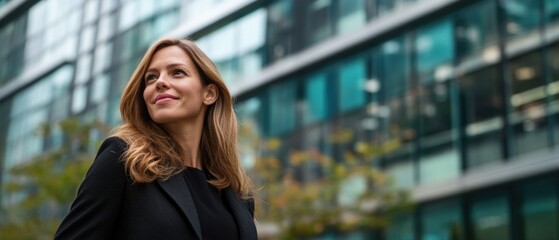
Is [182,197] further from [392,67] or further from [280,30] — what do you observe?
[280,30]

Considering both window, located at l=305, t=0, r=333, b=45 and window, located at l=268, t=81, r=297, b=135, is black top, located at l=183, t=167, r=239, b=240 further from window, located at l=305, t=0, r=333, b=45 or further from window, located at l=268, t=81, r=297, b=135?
window, located at l=268, t=81, r=297, b=135

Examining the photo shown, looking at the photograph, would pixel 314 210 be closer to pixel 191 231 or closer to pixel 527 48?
pixel 527 48

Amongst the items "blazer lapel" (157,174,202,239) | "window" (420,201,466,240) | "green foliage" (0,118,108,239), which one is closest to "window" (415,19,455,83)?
"window" (420,201,466,240)

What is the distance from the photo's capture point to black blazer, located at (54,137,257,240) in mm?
2674

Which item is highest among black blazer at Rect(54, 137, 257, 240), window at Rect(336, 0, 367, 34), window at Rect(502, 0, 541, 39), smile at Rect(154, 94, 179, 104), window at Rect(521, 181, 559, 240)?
window at Rect(336, 0, 367, 34)

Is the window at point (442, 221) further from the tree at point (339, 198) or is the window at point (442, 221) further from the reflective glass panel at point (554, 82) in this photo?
the reflective glass panel at point (554, 82)

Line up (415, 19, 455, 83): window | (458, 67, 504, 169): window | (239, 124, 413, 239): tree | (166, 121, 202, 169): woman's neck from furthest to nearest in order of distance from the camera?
(415, 19, 455, 83): window → (239, 124, 413, 239): tree → (458, 67, 504, 169): window → (166, 121, 202, 169): woman's neck

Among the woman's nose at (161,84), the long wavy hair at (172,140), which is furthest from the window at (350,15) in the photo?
the woman's nose at (161,84)

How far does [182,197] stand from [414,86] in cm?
2097

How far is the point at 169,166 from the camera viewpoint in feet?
9.51

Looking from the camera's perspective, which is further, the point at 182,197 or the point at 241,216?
the point at 241,216

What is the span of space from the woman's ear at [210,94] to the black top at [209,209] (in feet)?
0.72

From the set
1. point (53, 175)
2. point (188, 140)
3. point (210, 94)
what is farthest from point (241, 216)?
point (53, 175)

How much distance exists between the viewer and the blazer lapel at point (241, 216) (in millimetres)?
2976
